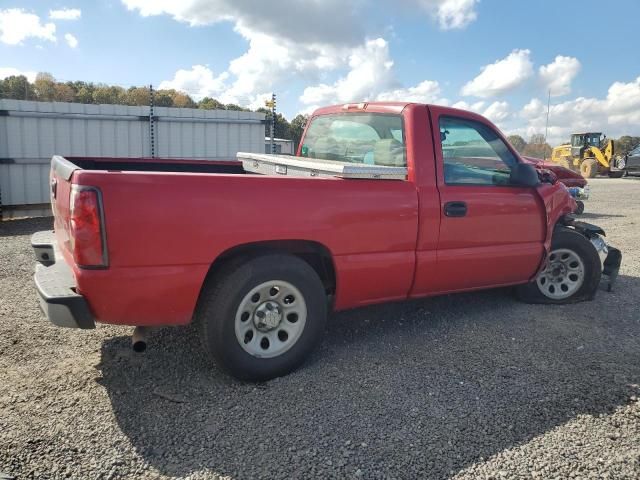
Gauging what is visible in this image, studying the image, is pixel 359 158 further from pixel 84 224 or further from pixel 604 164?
pixel 604 164

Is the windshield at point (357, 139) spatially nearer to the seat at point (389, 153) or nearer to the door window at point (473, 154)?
the seat at point (389, 153)

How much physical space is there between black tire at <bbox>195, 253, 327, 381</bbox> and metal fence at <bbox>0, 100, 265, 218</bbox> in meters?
8.84

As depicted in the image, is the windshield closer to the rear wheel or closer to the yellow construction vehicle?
the yellow construction vehicle

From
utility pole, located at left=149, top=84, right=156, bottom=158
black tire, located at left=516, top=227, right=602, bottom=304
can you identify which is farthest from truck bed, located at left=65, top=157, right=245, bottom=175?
utility pole, located at left=149, top=84, right=156, bottom=158

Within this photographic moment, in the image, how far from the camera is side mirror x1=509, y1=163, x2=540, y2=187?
4.18 meters

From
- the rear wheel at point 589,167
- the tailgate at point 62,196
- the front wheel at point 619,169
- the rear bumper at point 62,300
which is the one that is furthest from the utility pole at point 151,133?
the front wheel at point 619,169

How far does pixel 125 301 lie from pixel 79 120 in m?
9.18

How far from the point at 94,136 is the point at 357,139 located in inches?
327

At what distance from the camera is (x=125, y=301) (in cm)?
280

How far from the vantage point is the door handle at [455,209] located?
380 cm

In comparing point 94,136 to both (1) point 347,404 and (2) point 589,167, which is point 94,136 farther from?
(2) point 589,167

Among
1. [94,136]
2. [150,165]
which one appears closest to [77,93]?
[94,136]

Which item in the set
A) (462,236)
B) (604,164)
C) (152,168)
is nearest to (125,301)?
(152,168)

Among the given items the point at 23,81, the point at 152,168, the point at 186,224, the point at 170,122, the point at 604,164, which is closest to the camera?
the point at 186,224
